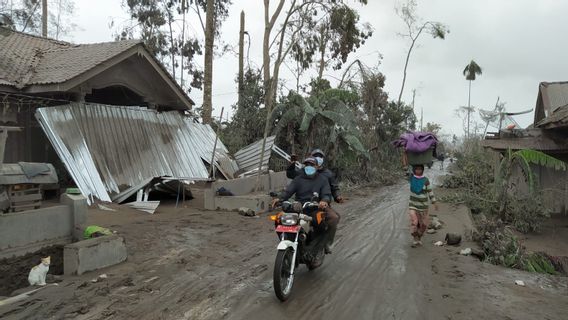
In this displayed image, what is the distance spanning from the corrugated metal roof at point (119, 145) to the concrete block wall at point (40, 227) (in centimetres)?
396

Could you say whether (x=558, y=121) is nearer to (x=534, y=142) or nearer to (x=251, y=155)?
(x=534, y=142)

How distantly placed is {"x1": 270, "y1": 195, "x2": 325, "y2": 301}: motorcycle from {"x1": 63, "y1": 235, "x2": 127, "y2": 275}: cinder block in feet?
8.60

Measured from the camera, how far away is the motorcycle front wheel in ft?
16.3

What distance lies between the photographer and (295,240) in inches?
214

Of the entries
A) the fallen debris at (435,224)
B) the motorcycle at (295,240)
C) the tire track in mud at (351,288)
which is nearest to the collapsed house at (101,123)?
the tire track in mud at (351,288)

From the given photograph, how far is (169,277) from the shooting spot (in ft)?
20.1

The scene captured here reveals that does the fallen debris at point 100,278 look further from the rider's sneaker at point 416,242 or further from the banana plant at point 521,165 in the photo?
the banana plant at point 521,165

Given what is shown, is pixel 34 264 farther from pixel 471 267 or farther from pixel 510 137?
pixel 510 137

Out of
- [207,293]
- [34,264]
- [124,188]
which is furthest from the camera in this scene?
[124,188]

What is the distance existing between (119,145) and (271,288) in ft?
30.8

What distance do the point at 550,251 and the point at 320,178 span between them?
6.60 meters

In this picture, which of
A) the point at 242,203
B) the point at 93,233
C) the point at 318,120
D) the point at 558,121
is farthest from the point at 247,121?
the point at 93,233

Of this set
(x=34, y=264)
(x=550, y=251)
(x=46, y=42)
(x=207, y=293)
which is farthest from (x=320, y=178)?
(x=46, y=42)

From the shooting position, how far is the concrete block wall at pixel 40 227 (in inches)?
253
